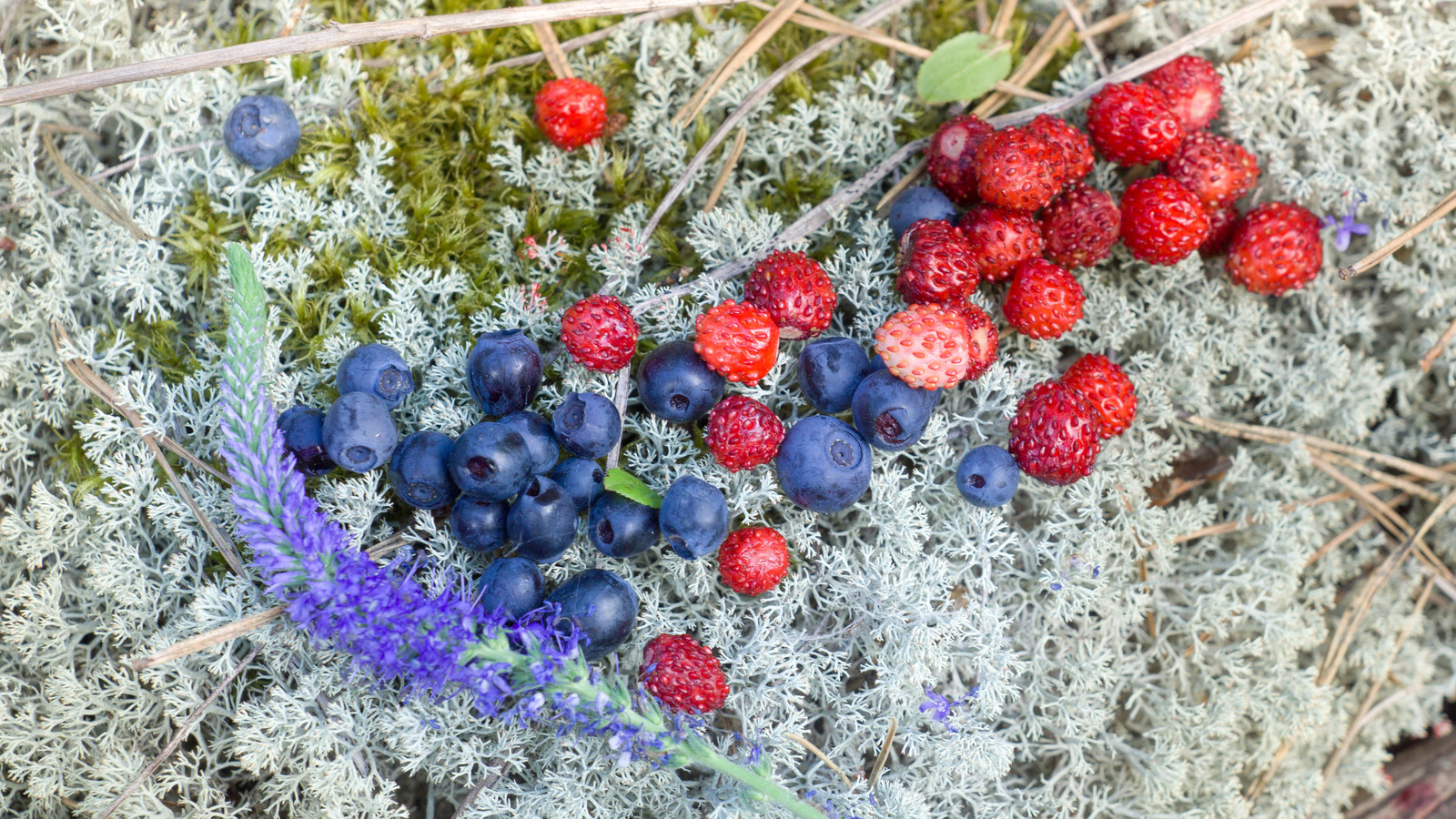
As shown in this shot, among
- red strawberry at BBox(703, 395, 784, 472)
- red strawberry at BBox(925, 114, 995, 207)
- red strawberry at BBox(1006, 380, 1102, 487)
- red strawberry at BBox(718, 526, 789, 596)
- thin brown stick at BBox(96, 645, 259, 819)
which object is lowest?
thin brown stick at BBox(96, 645, 259, 819)

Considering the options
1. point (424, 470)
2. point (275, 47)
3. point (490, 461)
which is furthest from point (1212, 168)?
point (275, 47)

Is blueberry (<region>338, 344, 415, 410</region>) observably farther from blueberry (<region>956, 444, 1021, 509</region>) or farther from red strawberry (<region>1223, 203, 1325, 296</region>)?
red strawberry (<region>1223, 203, 1325, 296</region>)

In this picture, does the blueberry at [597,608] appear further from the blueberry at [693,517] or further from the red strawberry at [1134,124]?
the red strawberry at [1134,124]

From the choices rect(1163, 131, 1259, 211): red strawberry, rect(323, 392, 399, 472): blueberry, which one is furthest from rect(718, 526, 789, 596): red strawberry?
rect(1163, 131, 1259, 211): red strawberry

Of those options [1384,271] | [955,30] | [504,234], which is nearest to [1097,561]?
[1384,271]

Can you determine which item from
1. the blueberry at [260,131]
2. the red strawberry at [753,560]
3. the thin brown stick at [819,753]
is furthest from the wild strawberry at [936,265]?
the blueberry at [260,131]

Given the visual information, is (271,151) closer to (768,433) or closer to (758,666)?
(768,433)
